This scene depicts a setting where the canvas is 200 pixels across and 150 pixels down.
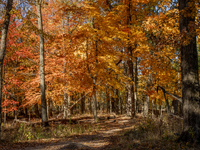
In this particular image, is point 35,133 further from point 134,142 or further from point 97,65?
point 97,65

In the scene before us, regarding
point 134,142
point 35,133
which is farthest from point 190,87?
point 35,133

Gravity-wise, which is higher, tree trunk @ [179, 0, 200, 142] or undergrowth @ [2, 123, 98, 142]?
tree trunk @ [179, 0, 200, 142]

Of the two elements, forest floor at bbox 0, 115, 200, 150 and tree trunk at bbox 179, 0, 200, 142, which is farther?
forest floor at bbox 0, 115, 200, 150

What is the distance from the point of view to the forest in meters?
5.70

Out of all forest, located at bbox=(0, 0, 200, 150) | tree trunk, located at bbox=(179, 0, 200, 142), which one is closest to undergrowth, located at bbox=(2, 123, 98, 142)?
forest, located at bbox=(0, 0, 200, 150)

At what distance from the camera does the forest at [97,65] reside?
570cm

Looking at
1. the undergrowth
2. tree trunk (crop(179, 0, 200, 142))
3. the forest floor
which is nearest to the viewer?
tree trunk (crop(179, 0, 200, 142))

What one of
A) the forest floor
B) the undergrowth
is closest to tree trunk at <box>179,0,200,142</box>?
the forest floor

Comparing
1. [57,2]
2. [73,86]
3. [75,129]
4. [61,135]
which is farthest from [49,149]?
[57,2]

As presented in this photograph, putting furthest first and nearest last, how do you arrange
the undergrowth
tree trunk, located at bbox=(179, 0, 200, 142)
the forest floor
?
the undergrowth → the forest floor → tree trunk, located at bbox=(179, 0, 200, 142)

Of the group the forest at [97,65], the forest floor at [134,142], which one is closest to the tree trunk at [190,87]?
the forest at [97,65]

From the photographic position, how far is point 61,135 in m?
8.99

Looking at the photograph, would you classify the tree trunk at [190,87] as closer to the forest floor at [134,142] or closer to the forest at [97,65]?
the forest at [97,65]

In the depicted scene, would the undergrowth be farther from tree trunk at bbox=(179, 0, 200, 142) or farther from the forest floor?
tree trunk at bbox=(179, 0, 200, 142)
